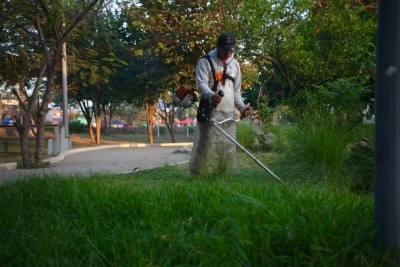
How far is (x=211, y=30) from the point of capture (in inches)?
691

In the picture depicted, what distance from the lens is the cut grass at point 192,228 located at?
2990mm

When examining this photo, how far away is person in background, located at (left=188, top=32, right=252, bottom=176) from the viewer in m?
6.58

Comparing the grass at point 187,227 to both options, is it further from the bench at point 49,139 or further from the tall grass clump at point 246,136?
the bench at point 49,139

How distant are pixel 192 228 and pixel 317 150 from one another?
330cm

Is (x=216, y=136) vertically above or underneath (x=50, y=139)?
above

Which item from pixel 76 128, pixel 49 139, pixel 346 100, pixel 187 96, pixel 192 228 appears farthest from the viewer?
pixel 76 128

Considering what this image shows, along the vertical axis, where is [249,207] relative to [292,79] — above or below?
below

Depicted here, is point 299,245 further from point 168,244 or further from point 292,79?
point 292,79

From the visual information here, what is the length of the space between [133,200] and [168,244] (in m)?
1.22

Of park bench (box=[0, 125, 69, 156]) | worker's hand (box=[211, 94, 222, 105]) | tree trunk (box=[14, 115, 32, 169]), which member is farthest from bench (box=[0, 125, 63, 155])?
worker's hand (box=[211, 94, 222, 105])

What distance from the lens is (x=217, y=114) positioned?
6.73 meters

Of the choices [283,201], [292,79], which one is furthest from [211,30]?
[283,201]

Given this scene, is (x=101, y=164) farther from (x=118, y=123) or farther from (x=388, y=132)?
(x=118, y=123)

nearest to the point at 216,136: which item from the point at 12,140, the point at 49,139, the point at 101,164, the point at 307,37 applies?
the point at 101,164
